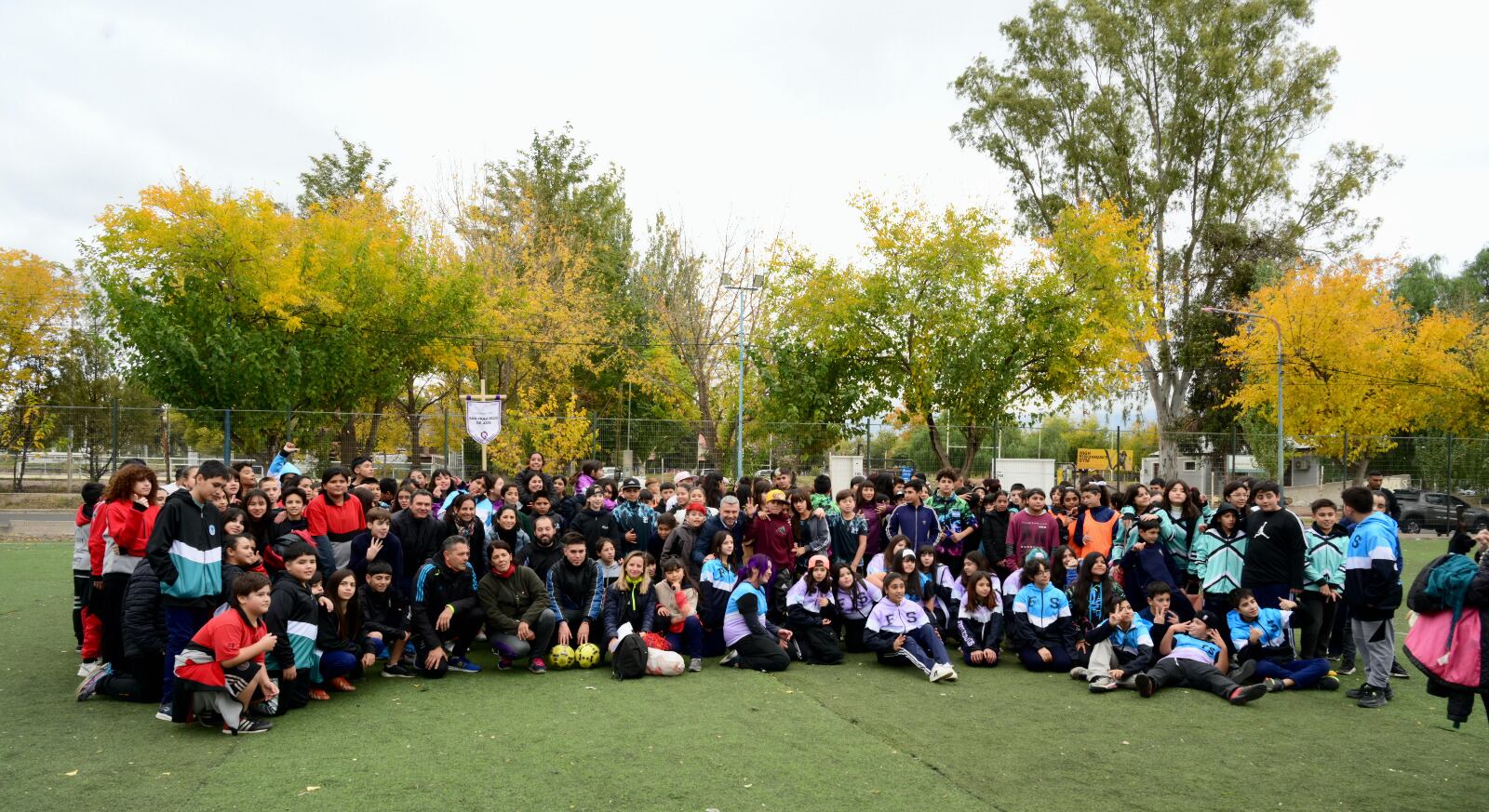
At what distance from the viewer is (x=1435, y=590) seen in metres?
4.57

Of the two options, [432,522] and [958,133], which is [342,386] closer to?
[432,522]

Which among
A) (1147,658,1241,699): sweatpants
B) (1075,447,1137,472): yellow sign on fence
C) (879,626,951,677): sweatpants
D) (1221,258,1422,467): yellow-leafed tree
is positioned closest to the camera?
(1147,658,1241,699): sweatpants

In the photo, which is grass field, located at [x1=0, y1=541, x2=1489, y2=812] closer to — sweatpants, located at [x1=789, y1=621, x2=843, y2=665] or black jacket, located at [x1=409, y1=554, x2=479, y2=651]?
black jacket, located at [x1=409, y1=554, x2=479, y2=651]

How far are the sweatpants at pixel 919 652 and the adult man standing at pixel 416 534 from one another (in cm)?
379

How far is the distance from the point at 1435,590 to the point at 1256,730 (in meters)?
1.93

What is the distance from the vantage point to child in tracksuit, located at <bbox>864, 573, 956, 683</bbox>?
25.4 ft

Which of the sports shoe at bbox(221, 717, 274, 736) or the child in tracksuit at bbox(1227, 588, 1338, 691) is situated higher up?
the child in tracksuit at bbox(1227, 588, 1338, 691)

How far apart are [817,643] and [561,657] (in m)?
2.13

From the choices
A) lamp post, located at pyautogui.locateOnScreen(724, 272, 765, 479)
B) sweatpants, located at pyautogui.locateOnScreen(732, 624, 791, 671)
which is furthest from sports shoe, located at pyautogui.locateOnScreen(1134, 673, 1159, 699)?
lamp post, located at pyautogui.locateOnScreen(724, 272, 765, 479)

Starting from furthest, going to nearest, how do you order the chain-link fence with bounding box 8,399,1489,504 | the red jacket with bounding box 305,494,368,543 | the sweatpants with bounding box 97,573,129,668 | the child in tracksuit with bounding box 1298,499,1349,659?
the chain-link fence with bounding box 8,399,1489,504
the child in tracksuit with bounding box 1298,499,1349,659
the red jacket with bounding box 305,494,368,543
the sweatpants with bounding box 97,573,129,668

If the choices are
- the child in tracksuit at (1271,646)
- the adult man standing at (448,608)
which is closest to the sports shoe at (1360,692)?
the child in tracksuit at (1271,646)

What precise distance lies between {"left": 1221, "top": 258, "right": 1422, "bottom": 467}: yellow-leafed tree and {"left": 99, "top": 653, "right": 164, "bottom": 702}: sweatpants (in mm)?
27135

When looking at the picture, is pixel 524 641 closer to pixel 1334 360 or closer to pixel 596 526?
pixel 596 526

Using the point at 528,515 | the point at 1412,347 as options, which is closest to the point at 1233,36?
the point at 1412,347
